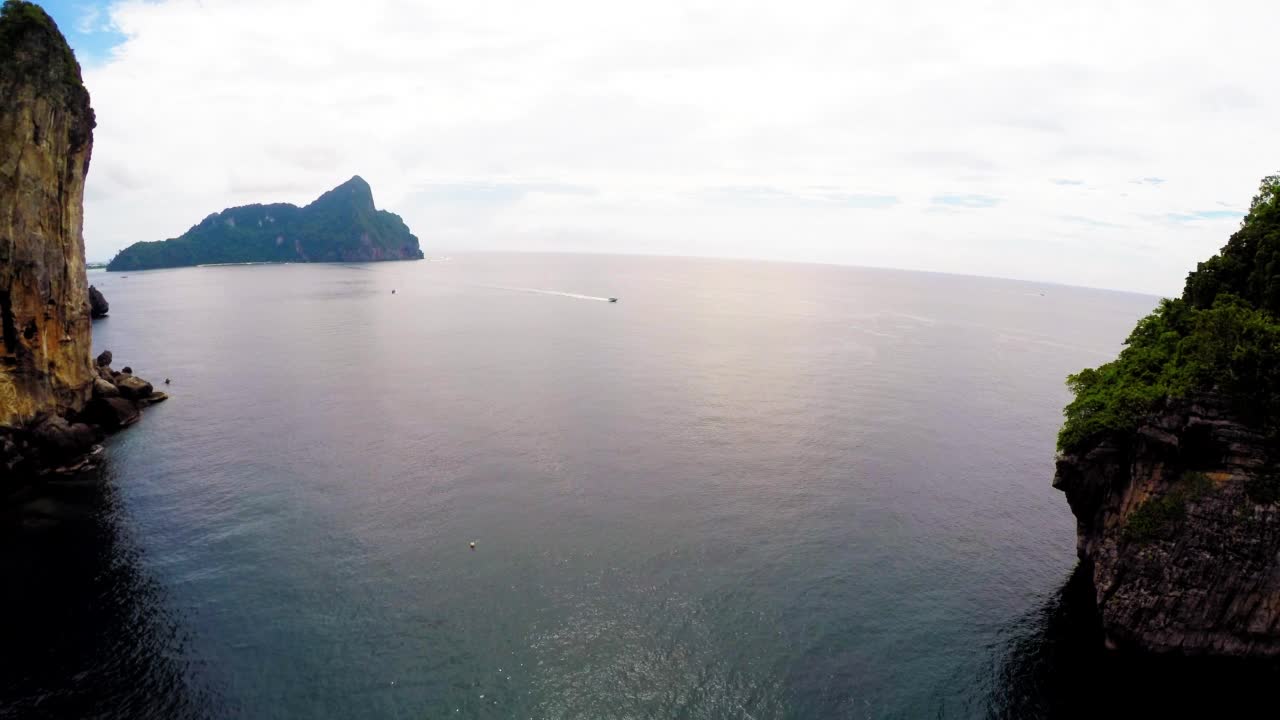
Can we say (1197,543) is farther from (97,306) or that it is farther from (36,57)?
(97,306)

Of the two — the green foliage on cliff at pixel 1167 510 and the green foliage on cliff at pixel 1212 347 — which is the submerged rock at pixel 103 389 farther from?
the green foliage on cliff at pixel 1167 510

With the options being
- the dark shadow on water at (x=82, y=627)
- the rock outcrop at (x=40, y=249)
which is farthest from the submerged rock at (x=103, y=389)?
the dark shadow on water at (x=82, y=627)

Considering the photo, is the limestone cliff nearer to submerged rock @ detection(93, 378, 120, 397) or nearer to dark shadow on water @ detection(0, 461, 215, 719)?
dark shadow on water @ detection(0, 461, 215, 719)

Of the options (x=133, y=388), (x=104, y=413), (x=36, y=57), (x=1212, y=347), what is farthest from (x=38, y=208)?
(x=1212, y=347)

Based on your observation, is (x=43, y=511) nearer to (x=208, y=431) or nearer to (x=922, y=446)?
(x=208, y=431)

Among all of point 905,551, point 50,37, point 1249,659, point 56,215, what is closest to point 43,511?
point 56,215

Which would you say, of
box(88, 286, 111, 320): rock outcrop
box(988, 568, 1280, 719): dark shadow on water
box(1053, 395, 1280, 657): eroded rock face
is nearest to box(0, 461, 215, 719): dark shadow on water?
box(988, 568, 1280, 719): dark shadow on water
